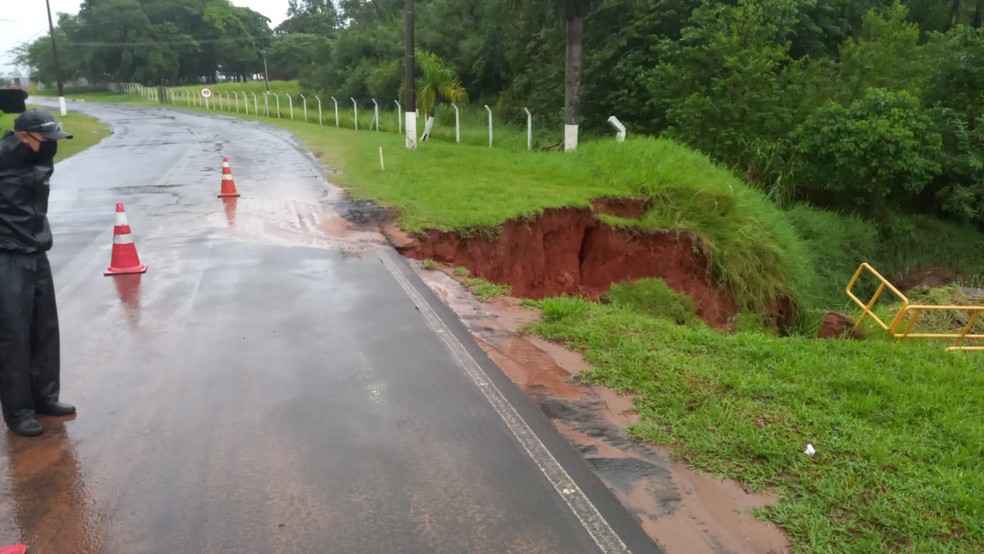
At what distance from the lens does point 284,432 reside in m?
4.52

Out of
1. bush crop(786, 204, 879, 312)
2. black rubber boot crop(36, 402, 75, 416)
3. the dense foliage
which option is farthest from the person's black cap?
the dense foliage

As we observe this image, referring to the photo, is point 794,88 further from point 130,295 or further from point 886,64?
point 130,295

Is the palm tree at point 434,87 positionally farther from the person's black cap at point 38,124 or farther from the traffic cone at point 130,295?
the person's black cap at point 38,124

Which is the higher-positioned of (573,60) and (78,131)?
(573,60)

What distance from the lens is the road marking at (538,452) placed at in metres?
3.55

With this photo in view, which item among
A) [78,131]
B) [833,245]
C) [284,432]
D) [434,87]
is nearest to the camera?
[284,432]

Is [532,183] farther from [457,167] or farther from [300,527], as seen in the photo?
[300,527]

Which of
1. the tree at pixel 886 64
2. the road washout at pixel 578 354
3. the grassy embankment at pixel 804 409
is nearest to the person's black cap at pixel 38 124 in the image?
the road washout at pixel 578 354

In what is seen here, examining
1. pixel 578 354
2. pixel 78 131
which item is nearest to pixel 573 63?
pixel 578 354

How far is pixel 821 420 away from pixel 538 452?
71.6 inches

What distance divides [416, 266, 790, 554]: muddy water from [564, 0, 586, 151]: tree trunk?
13563 mm

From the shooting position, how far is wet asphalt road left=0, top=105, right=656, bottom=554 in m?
3.56

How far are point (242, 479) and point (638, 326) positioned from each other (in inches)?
144

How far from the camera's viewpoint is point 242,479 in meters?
3.99
